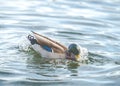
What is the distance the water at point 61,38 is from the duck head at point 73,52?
197 millimetres

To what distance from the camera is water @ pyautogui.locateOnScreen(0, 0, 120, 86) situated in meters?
11.0

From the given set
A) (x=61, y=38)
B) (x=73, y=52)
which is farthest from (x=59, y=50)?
(x=61, y=38)

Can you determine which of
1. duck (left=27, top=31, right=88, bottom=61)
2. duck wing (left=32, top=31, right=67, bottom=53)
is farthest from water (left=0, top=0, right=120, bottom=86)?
duck wing (left=32, top=31, right=67, bottom=53)

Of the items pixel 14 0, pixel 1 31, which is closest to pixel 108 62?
pixel 1 31

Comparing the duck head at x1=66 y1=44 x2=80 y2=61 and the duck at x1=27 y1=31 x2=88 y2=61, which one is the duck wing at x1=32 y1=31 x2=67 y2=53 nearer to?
the duck at x1=27 y1=31 x2=88 y2=61

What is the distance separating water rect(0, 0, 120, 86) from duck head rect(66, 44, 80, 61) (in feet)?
0.65

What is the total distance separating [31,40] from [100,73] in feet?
7.46

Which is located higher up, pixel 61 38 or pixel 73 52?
pixel 61 38

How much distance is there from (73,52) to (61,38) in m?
2.36

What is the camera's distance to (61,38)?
14.5 m

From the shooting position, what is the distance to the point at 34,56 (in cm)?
1264

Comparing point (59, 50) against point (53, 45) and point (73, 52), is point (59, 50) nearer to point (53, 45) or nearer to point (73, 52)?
point (53, 45)

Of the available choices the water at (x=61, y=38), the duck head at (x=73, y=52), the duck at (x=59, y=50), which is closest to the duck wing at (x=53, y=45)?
the duck at (x=59, y=50)

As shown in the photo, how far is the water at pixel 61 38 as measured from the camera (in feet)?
36.0
